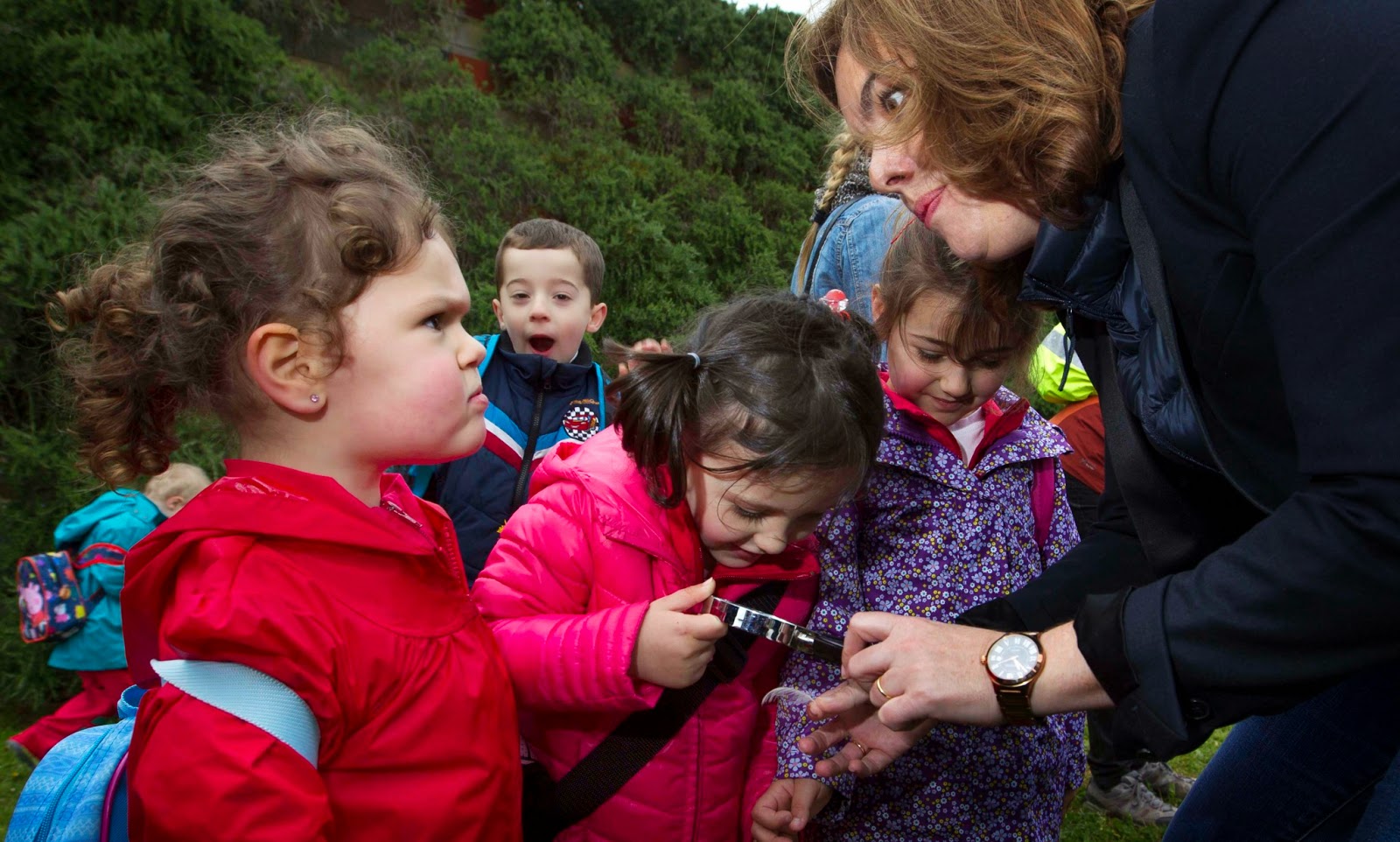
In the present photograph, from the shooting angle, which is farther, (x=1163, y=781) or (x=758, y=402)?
(x=1163, y=781)

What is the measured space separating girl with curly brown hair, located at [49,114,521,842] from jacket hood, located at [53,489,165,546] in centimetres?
265

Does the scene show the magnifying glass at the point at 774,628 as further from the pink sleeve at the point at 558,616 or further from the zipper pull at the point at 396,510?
the zipper pull at the point at 396,510

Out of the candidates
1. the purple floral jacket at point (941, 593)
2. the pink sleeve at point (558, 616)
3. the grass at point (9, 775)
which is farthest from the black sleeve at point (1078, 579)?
the grass at point (9, 775)

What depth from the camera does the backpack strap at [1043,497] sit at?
2.46 metres

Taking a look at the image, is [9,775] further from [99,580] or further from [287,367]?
[287,367]

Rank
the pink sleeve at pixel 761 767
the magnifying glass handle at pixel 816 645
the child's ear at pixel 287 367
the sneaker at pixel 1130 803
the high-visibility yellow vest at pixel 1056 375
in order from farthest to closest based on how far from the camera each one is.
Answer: the high-visibility yellow vest at pixel 1056 375 < the sneaker at pixel 1130 803 < the pink sleeve at pixel 761 767 < the magnifying glass handle at pixel 816 645 < the child's ear at pixel 287 367

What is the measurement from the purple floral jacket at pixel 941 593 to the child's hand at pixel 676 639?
46cm

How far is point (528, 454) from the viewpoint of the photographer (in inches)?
152

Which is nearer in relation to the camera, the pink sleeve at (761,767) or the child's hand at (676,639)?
the child's hand at (676,639)

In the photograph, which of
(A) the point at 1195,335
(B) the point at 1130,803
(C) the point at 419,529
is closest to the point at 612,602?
(C) the point at 419,529

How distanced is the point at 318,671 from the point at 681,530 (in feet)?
2.60

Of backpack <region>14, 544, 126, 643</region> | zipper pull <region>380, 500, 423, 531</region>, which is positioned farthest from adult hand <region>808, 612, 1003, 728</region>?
backpack <region>14, 544, 126, 643</region>

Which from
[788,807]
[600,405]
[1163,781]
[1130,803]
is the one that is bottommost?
[1163,781]

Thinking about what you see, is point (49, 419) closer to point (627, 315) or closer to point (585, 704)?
point (627, 315)
